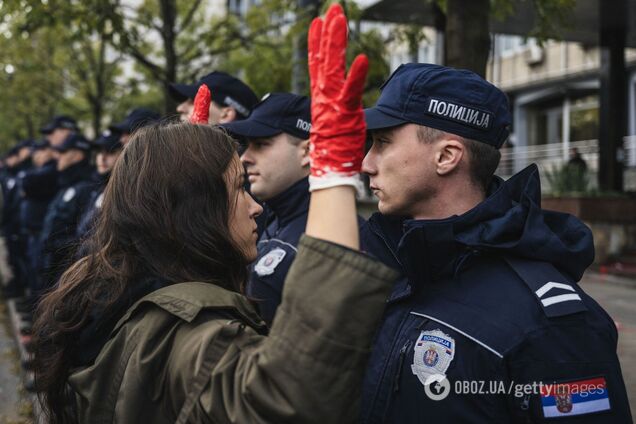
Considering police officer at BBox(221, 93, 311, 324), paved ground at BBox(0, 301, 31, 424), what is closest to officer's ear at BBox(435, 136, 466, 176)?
police officer at BBox(221, 93, 311, 324)

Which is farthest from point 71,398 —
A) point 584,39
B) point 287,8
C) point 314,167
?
point 584,39

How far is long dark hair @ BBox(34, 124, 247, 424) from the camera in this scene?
1.82 metres

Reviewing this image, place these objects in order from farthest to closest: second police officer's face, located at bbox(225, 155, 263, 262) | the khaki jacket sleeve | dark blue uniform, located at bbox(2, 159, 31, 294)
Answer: dark blue uniform, located at bbox(2, 159, 31, 294), second police officer's face, located at bbox(225, 155, 263, 262), the khaki jacket sleeve

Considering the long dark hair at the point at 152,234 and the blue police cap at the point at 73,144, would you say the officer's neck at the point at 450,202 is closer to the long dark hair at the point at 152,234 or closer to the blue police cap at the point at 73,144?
Result: the long dark hair at the point at 152,234

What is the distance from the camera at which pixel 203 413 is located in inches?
57.3

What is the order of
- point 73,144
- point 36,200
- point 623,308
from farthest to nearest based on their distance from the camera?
1. point 36,200
2. point 623,308
3. point 73,144

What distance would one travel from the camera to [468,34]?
4516 mm

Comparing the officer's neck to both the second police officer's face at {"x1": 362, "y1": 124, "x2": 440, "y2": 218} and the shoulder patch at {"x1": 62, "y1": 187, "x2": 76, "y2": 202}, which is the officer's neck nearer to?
the second police officer's face at {"x1": 362, "y1": 124, "x2": 440, "y2": 218}

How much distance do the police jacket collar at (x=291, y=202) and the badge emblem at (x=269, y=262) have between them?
0.33 m

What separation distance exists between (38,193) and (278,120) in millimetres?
5977

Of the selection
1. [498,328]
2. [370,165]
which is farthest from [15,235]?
[498,328]

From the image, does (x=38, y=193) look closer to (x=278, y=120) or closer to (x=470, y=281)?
(x=278, y=120)

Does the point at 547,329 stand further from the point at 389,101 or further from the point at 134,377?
the point at 134,377

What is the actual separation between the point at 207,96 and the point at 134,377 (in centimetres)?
134
